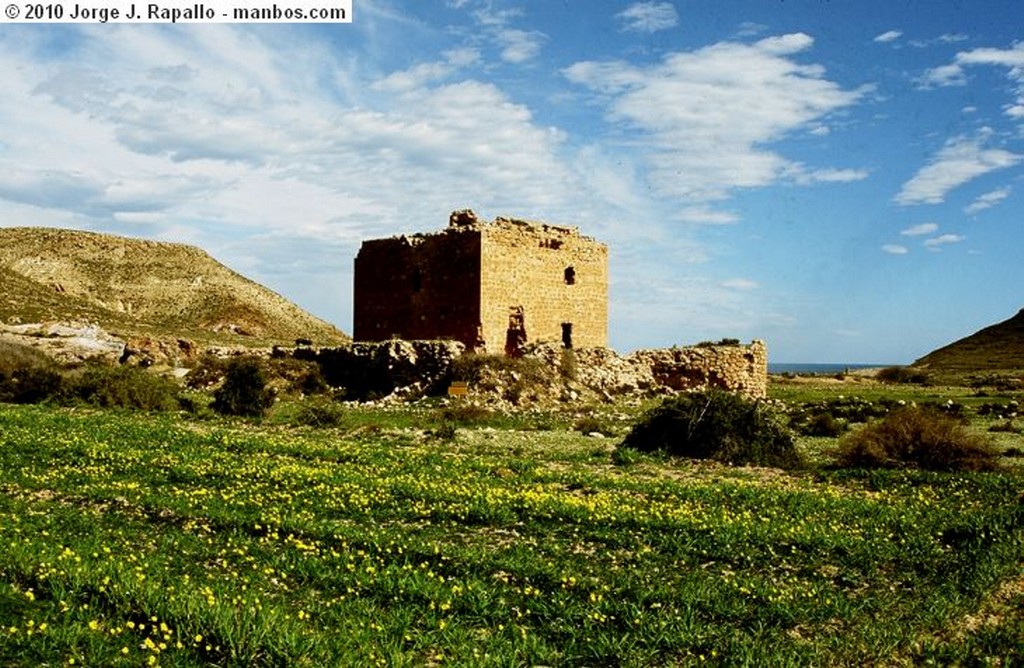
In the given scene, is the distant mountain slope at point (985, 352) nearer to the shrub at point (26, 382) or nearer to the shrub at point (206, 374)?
the shrub at point (206, 374)

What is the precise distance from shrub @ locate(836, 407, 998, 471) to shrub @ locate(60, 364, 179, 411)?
19081 millimetres

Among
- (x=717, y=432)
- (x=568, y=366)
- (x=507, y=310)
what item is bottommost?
(x=717, y=432)

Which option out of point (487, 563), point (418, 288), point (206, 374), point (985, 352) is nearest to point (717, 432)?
point (487, 563)

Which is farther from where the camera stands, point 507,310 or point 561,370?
point 507,310

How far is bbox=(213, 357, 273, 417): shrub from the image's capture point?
24234 mm

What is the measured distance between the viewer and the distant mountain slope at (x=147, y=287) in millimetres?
61406

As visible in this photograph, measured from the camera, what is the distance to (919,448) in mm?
16375

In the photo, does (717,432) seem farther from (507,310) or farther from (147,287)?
(147,287)

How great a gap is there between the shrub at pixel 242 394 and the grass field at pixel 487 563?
8.80 m

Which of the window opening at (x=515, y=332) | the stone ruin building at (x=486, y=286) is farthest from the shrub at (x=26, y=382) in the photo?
the window opening at (x=515, y=332)

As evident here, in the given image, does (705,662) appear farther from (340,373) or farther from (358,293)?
(358,293)

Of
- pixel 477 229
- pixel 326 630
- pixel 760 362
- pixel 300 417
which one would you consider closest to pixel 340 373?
pixel 477 229

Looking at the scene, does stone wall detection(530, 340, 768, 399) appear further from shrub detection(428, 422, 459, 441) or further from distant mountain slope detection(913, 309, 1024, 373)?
distant mountain slope detection(913, 309, 1024, 373)

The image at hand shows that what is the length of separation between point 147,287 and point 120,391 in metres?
54.2
